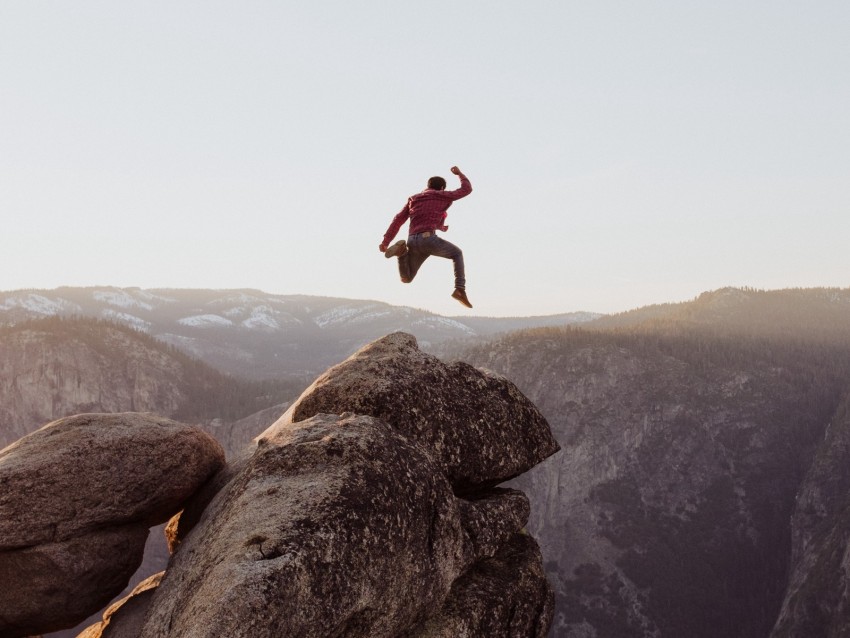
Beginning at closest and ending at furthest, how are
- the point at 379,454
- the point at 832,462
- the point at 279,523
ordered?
the point at 279,523, the point at 379,454, the point at 832,462

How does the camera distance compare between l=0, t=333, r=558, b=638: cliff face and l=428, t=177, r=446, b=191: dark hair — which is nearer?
l=0, t=333, r=558, b=638: cliff face

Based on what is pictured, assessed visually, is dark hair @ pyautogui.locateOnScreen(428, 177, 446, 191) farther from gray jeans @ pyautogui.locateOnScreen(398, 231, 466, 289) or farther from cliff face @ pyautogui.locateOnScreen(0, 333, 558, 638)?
cliff face @ pyautogui.locateOnScreen(0, 333, 558, 638)

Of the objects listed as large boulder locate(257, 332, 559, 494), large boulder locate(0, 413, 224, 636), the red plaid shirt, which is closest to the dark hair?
the red plaid shirt

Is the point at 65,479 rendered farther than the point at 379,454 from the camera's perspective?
Yes

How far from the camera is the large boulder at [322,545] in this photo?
11633 mm

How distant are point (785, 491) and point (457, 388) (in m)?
205

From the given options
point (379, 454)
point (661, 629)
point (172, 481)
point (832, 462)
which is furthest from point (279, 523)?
point (832, 462)

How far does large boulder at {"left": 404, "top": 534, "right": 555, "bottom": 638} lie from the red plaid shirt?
9914 millimetres

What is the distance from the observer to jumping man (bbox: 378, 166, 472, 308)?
65.3ft

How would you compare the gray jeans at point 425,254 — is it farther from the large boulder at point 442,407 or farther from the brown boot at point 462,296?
the large boulder at point 442,407

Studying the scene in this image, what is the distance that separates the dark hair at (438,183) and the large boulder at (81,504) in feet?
34.2

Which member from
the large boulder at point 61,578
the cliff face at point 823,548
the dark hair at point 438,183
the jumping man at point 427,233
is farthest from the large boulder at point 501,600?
the cliff face at point 823,548

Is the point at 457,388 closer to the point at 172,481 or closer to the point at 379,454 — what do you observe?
the point at 379,454

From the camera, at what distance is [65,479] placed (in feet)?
51.9
